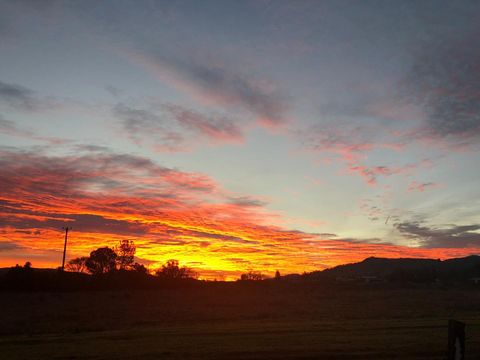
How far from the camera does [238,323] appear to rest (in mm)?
42594

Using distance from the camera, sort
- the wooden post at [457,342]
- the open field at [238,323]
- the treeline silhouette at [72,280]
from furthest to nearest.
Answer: the treeline silhouette at [72,280], the open field at [238,323], the wooden post at [457,342]

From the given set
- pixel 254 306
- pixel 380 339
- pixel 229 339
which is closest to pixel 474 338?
pixel 380 339

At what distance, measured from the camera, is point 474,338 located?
2584 cm

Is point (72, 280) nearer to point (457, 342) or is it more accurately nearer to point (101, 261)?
point (101, 261)

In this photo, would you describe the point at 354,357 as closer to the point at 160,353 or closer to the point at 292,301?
the point at 160,353

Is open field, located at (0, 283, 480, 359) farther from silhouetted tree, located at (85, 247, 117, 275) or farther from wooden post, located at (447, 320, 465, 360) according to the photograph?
silhouetted tree, located at (85, 247, 117, 275)

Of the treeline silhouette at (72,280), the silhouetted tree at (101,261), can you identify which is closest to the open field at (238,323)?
the treeline silhouette at (72,280)

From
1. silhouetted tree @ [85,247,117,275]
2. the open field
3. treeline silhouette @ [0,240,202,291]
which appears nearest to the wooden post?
the open field

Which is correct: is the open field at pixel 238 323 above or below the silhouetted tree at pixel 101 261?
below

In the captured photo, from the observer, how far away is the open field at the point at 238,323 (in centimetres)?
2170

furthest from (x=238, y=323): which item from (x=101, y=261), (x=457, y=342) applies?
(x=101, y=261)

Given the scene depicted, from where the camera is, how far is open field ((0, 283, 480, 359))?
854 inches

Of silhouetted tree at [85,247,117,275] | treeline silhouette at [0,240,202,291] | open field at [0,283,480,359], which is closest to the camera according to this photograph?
open field at [0,283,480,359]

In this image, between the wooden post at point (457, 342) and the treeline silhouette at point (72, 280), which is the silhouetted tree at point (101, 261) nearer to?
the treeline silhouette at point (72, 280)
